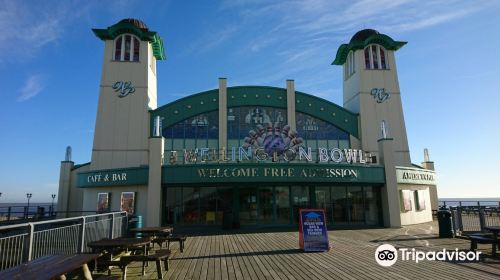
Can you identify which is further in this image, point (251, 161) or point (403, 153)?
point (403, 153)

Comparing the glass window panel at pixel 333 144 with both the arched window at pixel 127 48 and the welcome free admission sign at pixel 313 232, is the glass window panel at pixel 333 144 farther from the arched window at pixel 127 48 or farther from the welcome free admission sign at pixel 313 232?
the arched window at pixel 127 48

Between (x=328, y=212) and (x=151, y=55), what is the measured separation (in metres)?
22.7

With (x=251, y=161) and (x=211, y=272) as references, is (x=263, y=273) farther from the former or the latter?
(x=251, y=161)

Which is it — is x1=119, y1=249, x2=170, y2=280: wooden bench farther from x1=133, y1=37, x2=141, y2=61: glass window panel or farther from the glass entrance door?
x1=133, y1=37, x2=141, y2=61: glass window panel

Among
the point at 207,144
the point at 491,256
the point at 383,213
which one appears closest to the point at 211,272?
the point at 491,256

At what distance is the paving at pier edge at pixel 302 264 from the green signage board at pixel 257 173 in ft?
21.3

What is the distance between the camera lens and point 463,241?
15.5 meters

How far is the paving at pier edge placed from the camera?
30.8ft

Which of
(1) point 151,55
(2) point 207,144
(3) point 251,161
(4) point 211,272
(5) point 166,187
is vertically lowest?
(4) point 211,272

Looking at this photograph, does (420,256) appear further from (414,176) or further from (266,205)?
(414,176)

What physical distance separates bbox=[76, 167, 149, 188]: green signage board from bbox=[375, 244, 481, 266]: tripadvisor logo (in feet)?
52.3

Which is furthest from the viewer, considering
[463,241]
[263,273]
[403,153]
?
[403,153]

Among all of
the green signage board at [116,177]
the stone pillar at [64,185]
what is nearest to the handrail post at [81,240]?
the green signage board at [116,177]

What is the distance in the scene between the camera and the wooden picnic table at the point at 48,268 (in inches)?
197
